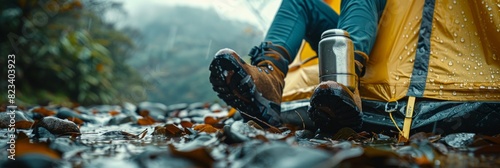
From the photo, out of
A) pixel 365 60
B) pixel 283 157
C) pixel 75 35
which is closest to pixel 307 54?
pixel 365 60

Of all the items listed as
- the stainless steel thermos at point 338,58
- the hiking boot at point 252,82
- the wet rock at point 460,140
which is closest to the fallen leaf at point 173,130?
the hiking boot at point 252,82

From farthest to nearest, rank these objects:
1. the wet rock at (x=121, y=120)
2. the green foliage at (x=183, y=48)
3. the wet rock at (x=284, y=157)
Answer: the green foliage at (x=183, y=48), the wet rock at (x=121, y=120), the wet rock at (x=284, y=157)

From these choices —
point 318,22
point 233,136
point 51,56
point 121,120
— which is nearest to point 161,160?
point 233,136

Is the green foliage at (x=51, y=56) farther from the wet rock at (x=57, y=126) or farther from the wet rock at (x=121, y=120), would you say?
the wet rock at (x=57, y=126)

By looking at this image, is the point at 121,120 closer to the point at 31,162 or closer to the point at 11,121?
the point at 11,121

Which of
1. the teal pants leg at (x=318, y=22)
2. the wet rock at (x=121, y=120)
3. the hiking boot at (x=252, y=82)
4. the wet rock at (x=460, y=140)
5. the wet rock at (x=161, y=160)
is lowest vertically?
the wet rock at (x=460, y=140)

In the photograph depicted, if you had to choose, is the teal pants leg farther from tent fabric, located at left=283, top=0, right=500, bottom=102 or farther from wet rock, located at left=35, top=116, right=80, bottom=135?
wet rock, located at left=35, top=116, right=80, bottom=135

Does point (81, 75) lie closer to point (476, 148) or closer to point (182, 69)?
point (476, 148)

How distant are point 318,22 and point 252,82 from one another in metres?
0.68

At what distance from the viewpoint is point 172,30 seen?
31.0m

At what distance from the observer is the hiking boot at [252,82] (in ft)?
5.21

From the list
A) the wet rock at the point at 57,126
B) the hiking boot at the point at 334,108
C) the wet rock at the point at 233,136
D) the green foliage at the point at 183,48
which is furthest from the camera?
the green foliage at the point at 183,48

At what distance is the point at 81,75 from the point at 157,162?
6.39 m

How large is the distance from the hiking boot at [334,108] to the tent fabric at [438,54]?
255 millimetres
